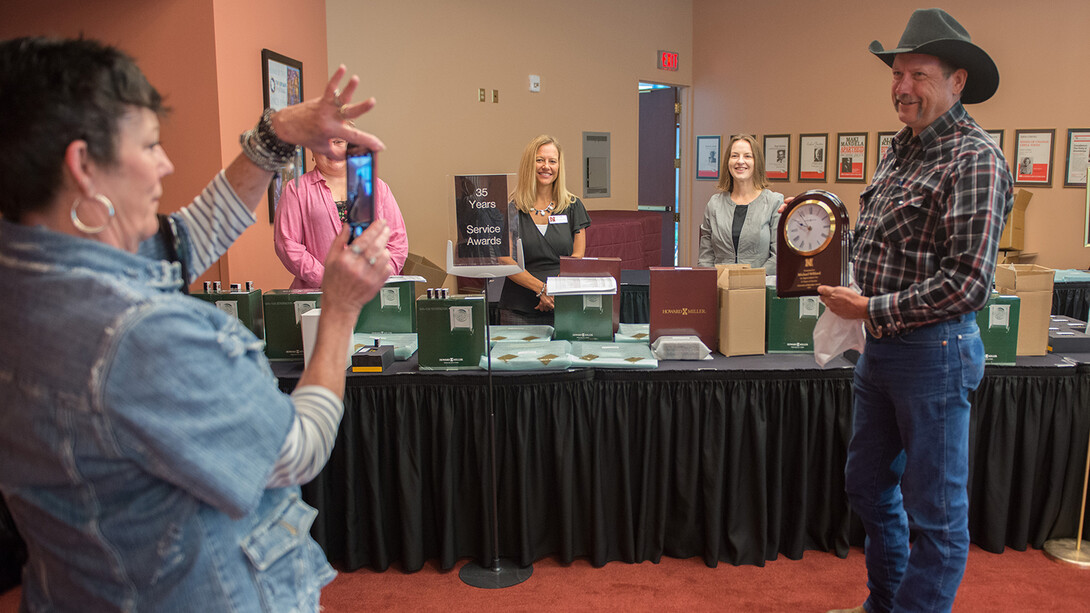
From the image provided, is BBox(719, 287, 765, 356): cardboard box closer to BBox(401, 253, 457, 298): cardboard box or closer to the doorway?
BBox(401, 253, 457, 298): cardboard box

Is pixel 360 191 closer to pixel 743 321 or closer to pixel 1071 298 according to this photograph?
pixel 743 321

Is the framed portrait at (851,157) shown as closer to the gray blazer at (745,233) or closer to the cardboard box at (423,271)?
the gray blazer at (745,233)

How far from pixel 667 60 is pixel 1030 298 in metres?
5.96

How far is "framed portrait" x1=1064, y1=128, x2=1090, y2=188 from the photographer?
19.0 ft

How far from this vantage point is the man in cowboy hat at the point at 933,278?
189 centimetres

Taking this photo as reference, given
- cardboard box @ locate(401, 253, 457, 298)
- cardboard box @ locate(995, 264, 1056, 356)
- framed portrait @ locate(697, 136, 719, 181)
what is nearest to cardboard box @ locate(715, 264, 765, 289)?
cardboard box @ locate(995, 264, 1056, 356)

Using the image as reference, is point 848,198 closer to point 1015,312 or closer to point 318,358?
point 1015,312

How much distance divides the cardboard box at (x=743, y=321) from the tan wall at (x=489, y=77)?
3593 millimetres

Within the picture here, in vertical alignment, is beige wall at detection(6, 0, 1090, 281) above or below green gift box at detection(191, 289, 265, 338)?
above

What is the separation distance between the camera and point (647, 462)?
2818 mm

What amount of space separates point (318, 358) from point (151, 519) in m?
0.28

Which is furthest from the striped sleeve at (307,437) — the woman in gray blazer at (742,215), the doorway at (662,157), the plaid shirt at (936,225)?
the doorway at (662,157)

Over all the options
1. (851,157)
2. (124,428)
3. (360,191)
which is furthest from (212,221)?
(851,157)

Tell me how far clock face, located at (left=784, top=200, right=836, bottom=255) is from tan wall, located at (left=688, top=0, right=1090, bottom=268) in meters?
4.80
